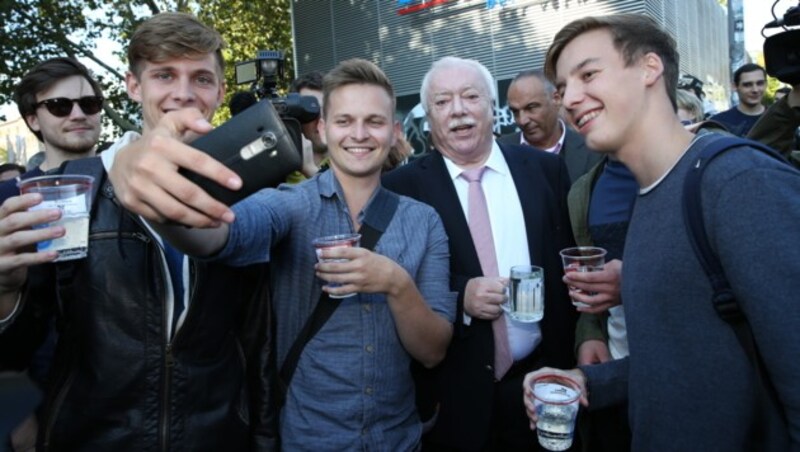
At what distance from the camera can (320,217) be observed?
83.6 inches

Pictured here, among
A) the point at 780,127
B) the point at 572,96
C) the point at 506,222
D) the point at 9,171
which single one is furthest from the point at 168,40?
the point at 9,171

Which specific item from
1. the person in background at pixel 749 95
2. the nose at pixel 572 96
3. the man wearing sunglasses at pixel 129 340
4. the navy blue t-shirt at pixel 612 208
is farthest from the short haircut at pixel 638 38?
the person in background at pixel 749 95

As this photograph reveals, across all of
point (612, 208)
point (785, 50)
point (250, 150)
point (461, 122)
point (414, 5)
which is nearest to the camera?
point (250, 150)

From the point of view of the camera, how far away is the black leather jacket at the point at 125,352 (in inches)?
60.7

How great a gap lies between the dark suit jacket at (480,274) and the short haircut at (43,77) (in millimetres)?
2075

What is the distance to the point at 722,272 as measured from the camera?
1477 mm

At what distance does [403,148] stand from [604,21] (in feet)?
7.36

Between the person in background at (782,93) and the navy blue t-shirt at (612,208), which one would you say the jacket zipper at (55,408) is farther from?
Answer: the person in background at (782,93)

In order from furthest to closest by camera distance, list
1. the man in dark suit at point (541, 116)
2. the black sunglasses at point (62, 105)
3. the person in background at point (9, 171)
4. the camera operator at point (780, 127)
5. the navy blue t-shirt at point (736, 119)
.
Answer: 1. the navy blue t-shirt at point (736, 119)
2. the person in background at point (9, 171)
3. the man in dark suit at point (541, 116)
4. the camera operator at point (780, 127)
5. the black sunglasses at point (62, 105)

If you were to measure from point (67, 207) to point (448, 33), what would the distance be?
39.6 feet

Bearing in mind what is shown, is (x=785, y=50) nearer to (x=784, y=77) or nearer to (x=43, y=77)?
(x=784, y=77)

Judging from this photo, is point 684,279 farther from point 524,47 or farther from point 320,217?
point 524,47

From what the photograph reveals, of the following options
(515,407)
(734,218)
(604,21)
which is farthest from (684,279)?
(515,407)

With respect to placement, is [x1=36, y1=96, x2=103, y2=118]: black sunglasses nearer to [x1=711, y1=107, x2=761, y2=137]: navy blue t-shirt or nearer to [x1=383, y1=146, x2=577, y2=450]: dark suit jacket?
[x1=383, y1=146, x2=577, y2=450]: dark suit jacket
